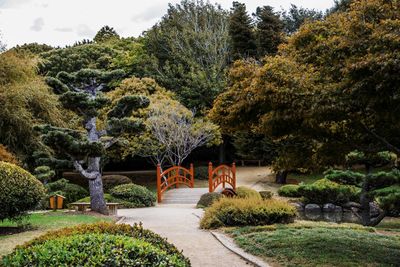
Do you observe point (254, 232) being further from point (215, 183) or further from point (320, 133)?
point (215, 183)

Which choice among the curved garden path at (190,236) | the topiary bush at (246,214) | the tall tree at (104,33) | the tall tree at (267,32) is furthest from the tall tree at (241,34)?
the topiary bush at (246,214)

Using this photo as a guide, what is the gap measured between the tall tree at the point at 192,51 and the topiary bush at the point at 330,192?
1122 centimetres

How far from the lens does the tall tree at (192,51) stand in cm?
2898

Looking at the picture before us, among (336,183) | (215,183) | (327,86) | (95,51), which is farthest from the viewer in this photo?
(95,51)

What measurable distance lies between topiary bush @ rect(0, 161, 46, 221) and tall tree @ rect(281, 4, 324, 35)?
30.5 m

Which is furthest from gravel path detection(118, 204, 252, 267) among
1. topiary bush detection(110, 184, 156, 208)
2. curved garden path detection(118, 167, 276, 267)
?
topiary bush detection(110, 184, 156, 208)

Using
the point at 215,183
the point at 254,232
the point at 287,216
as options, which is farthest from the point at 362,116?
the point at 215,183

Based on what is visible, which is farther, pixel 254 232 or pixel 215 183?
pixel 215 183

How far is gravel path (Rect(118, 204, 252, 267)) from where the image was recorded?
7.65 meters

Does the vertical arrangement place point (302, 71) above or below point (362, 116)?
above

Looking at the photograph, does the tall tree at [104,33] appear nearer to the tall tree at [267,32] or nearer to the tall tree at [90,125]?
the tall tree at [267,32]

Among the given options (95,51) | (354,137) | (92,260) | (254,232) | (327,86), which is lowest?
(254,232)

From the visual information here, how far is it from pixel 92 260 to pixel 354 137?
5.41 meters

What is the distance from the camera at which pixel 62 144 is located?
43.9 ft
